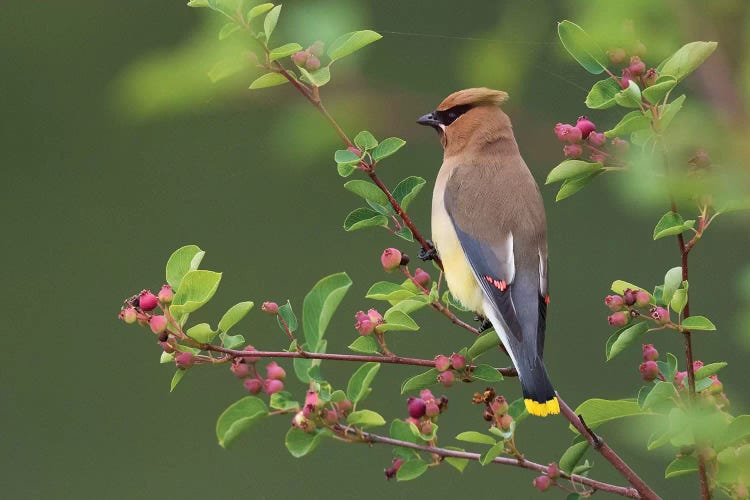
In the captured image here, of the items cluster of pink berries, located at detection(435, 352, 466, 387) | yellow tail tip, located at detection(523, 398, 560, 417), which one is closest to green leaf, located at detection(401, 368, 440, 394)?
cluster of pink berries, located at detection(435, 352, 466, 387)

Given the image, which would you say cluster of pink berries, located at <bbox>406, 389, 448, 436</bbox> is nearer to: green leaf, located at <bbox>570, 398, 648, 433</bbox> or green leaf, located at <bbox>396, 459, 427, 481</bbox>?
green leaf, located at <bbox>396, 459, 427, 481</bbox>

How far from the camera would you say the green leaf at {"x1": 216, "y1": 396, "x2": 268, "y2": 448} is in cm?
142

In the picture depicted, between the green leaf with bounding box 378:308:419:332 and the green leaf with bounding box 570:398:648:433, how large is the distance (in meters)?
0.20

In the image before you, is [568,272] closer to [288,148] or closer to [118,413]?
[118,413]

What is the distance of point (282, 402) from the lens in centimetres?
145

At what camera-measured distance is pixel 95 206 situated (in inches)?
203

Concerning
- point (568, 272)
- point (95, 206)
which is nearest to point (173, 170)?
point (95, 206)

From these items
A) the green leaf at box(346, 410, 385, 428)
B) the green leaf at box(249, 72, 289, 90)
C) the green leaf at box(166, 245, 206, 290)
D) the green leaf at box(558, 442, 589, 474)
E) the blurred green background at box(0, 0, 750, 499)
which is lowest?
the blurred green background at box(0, 0, 750, 499)

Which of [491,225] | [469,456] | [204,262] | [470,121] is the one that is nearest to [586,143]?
[469,456]

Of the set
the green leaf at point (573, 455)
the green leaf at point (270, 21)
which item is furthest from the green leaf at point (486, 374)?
the green leaf at point (270, 21)

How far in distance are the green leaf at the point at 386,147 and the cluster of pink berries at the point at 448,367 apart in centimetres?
24

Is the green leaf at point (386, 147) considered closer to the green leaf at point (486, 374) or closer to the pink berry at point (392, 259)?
the pink berry at point (392, 259)

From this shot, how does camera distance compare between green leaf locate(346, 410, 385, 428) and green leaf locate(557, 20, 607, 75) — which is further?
green leaf locate(346, 410, 385, 428)

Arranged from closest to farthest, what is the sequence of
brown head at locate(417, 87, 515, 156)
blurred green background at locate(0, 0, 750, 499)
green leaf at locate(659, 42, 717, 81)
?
1. green leaf at locate(659, 42, 717, 81)
2. brown head at locate(417, 87, 515, 156)
3. blurred green background at locate(0, 0, 750, 499)
